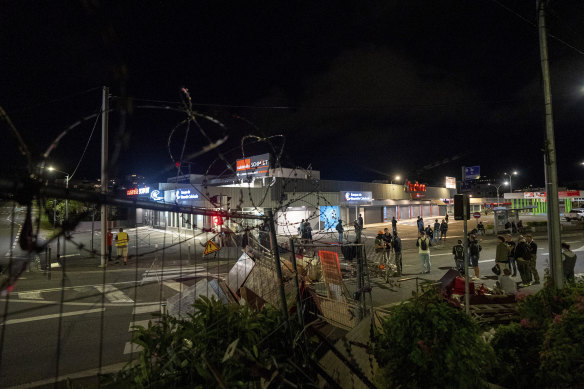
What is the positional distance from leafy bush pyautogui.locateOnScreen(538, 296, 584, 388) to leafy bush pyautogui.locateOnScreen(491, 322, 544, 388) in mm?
460

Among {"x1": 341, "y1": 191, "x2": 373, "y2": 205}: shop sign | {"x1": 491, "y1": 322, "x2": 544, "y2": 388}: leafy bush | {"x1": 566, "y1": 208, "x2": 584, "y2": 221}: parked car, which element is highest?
{"x1": 341, "y1": 191, "x2": 373, "y2": 205}: shop sign

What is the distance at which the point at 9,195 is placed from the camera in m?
1.95

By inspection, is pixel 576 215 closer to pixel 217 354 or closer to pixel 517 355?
pixel 517 355

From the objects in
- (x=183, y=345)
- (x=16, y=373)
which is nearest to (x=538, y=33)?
(x=183, y=345)

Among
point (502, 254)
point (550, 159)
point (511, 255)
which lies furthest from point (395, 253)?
point (550, 159)

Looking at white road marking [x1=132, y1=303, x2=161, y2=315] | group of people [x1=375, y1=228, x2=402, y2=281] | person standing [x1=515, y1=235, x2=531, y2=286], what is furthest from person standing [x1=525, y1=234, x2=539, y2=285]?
white road marking [x1=132, y1=303, x2=161, y2=315]

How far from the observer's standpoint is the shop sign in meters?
31.2

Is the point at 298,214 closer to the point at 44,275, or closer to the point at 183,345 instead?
the point at 44,275

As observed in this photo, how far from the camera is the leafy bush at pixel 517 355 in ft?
13.6

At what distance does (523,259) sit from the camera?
33.1 feet

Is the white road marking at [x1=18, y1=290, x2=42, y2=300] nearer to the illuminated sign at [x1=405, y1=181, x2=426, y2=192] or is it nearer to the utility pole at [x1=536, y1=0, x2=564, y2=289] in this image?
the utility pole at [x1=536, y1=0, x2=564, y2=289]

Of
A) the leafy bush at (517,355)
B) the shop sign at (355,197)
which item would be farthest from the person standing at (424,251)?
the shop sign at (355,197)

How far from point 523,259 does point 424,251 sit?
3.16 meters

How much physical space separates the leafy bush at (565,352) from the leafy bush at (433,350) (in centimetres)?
71
